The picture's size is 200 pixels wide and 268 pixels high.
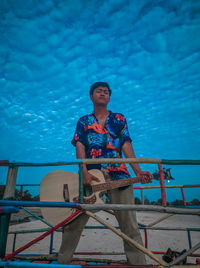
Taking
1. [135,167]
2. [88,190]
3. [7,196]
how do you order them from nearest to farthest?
[7,196], [88,190], [135,167]

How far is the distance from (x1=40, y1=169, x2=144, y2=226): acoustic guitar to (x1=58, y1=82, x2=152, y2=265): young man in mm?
95

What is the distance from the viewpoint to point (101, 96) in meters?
2.86

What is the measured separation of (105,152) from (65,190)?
29.0 inches

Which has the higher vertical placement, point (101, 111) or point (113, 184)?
point (101, 111)

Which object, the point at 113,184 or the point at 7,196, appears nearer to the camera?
the point at 7,196

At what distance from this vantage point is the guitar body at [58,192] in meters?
1.99

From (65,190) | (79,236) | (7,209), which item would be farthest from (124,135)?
(7,209)

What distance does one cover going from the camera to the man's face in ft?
9.34

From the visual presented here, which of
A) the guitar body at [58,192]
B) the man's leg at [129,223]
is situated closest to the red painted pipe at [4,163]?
the guitar body at [58,192]

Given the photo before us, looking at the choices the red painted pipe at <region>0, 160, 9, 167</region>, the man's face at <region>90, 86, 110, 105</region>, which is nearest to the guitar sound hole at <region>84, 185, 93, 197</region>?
the red painted pipe at <region>0, 160, 9, 167</region>

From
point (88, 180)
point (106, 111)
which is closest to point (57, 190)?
point (88, 180)

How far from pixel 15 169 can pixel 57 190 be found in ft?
1.97

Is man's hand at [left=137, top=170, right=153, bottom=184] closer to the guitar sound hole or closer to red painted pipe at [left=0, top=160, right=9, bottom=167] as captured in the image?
the guitar sound hole

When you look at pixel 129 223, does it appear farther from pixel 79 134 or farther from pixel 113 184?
pixel 79 134
